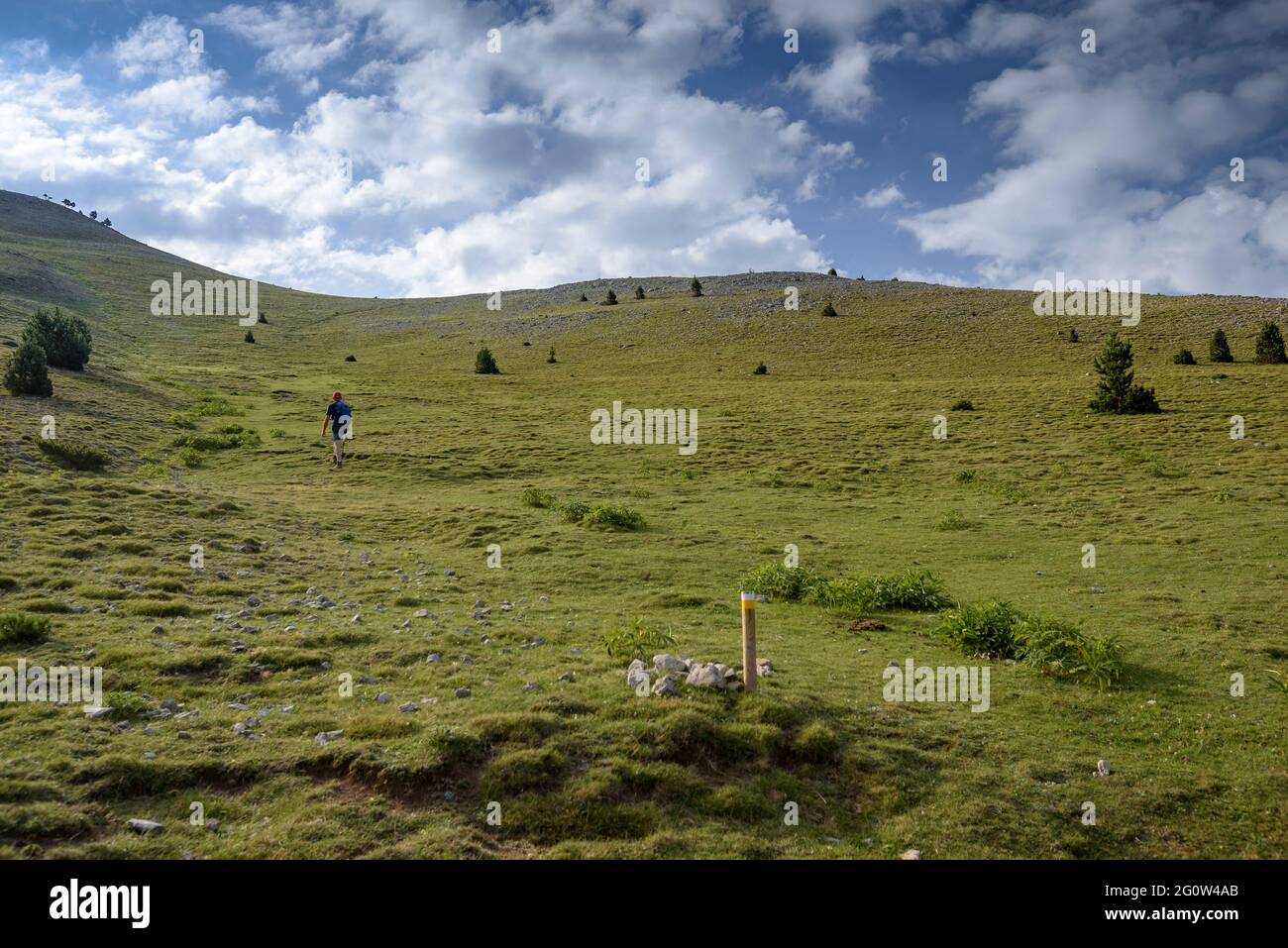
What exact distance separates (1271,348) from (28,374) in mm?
74549

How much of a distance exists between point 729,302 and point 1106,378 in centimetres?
5937

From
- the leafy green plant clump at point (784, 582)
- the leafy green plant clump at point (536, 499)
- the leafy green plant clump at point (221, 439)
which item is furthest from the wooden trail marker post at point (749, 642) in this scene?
the leafy green plant clump at point (221, 439)

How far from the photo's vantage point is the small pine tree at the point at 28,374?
3198 cm

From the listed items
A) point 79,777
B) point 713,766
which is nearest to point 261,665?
point 79,777

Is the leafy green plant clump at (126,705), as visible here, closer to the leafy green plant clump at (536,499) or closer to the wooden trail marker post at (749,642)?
the wooden trail marker post at (749,642)

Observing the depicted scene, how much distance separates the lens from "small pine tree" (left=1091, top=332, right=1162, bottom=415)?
4072 centimetres

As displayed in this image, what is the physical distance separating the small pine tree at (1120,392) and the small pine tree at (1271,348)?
17.1 metres

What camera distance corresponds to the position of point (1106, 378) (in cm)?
4166

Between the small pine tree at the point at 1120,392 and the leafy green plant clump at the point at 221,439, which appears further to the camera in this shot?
the small pine tree at the point at 1120,392

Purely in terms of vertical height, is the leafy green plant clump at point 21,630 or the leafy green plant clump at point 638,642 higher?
the leafy green plant clump at point 21,630

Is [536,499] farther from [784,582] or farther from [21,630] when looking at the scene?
[21,630]

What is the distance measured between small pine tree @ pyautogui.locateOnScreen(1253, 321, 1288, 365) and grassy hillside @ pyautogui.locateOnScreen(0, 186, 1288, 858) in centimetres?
815
